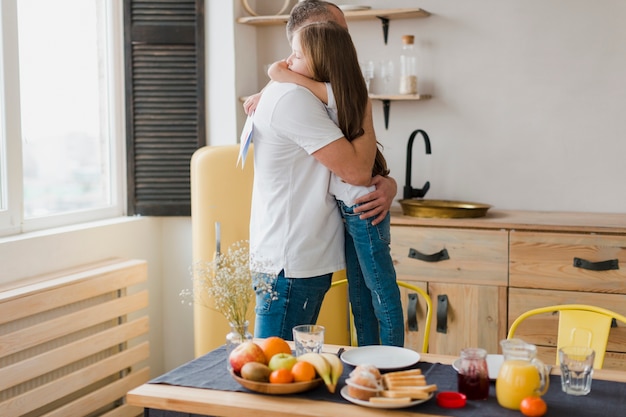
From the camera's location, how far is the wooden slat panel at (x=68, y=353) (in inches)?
116

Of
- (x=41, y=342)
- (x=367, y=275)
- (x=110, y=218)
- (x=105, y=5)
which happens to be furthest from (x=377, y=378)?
(x=105, y=5)

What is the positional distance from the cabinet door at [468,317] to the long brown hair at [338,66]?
1.39 metres

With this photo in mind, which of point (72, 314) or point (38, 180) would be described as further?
point (38, 180)

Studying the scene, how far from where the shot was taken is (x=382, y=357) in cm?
201

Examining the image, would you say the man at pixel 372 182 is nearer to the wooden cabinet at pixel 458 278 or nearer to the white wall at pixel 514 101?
the wooden cabinet at pixel 458 278

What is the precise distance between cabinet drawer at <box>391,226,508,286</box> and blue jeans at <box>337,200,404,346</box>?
1108 mm

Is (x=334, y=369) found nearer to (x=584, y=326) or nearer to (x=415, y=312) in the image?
(x=584, y=326)

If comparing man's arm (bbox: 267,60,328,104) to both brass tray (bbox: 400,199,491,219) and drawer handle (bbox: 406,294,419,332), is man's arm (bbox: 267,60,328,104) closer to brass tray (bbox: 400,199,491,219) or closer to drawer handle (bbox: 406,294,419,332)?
brass tray (bbox: 400,199,491,219)

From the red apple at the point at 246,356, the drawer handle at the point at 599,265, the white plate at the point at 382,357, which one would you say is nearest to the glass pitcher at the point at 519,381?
the white plate at the point at 382,357

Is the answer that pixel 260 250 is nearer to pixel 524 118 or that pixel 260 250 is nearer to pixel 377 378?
pixel 377 378

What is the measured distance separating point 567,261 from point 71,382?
2064 millimetres

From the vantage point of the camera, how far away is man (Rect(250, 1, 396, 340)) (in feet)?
7.43

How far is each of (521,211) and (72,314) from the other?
83.0 inches

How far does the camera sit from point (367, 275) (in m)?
2.37
